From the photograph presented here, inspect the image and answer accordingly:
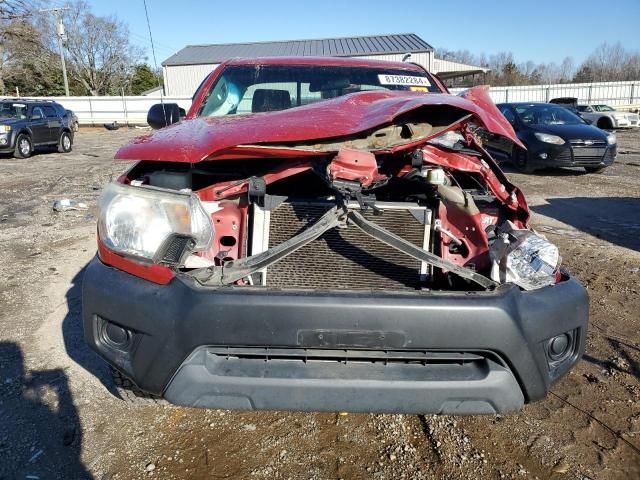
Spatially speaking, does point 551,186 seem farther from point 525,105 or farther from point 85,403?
point 85,403

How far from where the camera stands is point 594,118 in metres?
21.0

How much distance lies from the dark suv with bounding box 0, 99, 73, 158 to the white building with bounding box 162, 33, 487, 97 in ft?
65.3

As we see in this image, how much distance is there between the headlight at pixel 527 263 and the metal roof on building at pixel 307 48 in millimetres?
33151

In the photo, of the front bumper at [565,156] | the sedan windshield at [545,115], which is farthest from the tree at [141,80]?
the front bumper at [565,156]

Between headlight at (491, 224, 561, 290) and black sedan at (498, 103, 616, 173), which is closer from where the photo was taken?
headlight at (491, 224, 561, 290)

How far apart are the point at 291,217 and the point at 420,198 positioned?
0.65 metres

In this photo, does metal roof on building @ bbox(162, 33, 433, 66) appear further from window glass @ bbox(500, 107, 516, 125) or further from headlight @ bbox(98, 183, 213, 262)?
headlight @ bbox(98, 183, 213, 262)

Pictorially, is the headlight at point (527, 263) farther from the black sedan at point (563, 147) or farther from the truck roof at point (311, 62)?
the black sedan at point (563, 147)

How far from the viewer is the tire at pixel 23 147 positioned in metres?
13.5

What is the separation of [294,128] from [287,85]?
1.60 metres

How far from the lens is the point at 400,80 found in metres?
3.63

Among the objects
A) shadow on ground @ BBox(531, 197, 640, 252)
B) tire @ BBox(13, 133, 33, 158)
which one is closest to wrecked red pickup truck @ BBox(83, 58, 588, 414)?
shadow on ground @ BBox(531, 197, 640, 252)

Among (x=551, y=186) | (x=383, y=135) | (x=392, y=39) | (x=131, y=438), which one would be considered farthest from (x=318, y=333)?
(x=392, y=39)

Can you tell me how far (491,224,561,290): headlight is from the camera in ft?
6.47
